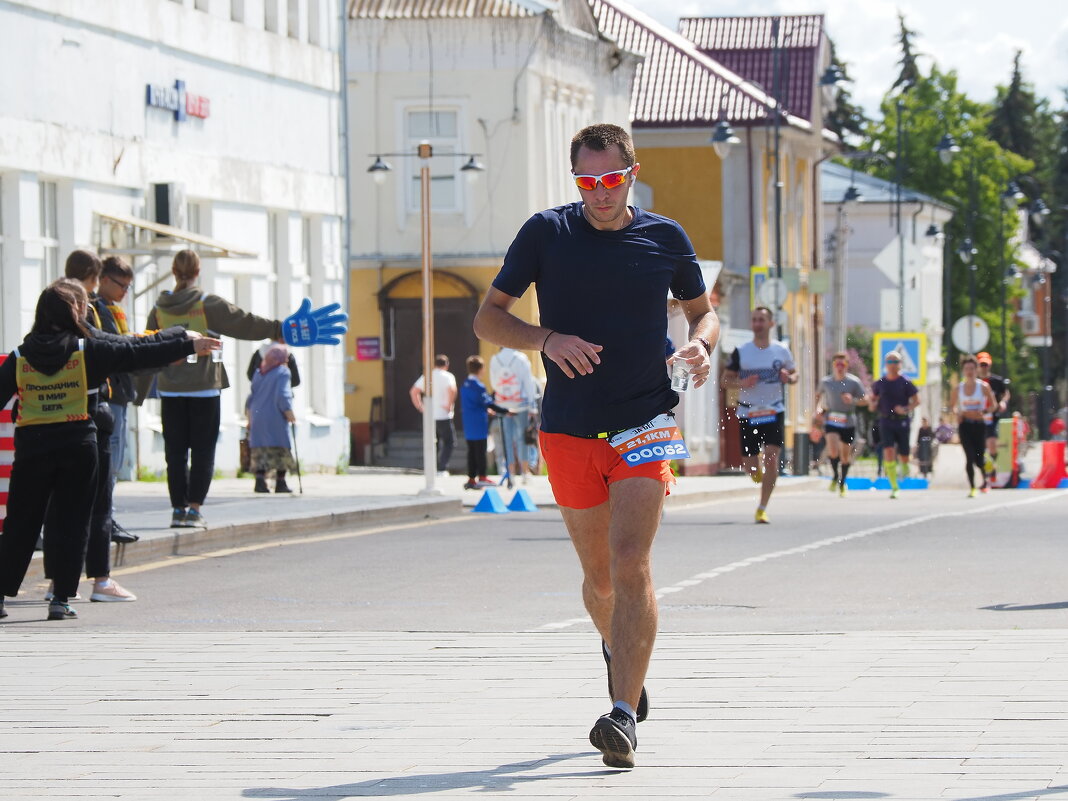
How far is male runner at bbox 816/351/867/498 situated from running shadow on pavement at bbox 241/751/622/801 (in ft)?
74.1

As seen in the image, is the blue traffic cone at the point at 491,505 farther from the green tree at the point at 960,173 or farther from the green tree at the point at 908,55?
the green tree at the point at 908,55

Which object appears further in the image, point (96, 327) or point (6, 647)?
point (96, 327)

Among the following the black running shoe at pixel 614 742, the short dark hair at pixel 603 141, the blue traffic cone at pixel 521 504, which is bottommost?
the blue traffic cone at pixel 521 504

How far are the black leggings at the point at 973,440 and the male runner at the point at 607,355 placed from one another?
74.0 ft

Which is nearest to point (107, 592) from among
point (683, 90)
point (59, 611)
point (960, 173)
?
point (59, 611)

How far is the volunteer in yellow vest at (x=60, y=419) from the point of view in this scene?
11469mm

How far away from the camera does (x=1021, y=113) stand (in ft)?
420

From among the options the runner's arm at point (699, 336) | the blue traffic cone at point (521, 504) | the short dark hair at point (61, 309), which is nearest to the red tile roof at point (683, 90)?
the blue traffic cone at point (521, 504)

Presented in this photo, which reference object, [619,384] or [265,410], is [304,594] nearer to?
[619,384]

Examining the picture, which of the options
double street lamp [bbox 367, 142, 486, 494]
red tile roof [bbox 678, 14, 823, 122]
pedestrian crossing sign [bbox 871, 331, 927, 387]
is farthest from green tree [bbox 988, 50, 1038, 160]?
double street lamp [bbox 367, 142, 486, 494]

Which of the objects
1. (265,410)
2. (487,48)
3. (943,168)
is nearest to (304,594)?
(265,410)

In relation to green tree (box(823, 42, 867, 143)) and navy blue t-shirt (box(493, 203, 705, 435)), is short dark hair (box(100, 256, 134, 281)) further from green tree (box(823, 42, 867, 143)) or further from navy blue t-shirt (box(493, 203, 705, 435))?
green tree (box(823, 42, 867, 143))

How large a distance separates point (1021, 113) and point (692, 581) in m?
118

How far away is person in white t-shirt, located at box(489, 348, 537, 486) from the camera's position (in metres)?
27.9
